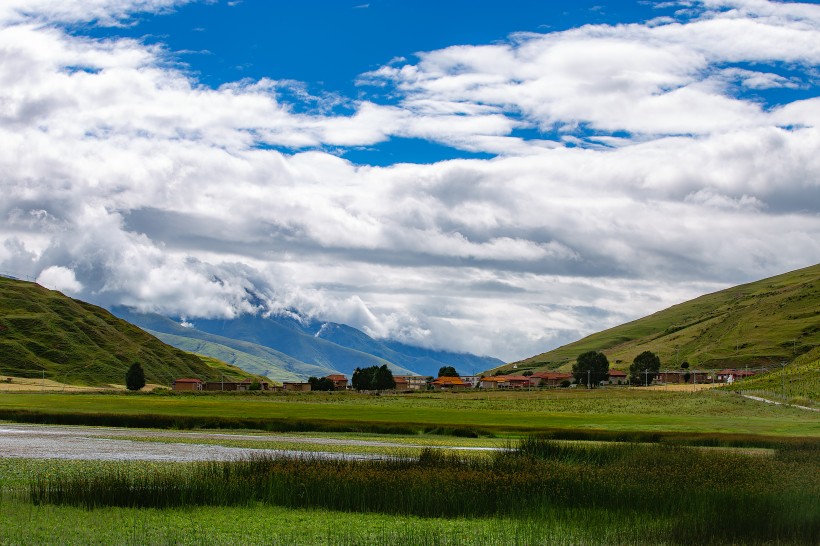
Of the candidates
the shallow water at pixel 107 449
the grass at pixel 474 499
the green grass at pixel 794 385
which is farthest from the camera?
the green grass at pixel 794 385

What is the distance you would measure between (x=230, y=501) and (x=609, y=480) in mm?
14762

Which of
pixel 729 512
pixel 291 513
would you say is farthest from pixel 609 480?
pixel 291 513

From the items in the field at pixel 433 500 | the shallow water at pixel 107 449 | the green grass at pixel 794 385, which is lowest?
the shallow water at pixel 107 449

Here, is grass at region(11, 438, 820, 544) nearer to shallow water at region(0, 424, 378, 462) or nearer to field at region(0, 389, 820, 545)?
field at region(0, 389, 820, 545)

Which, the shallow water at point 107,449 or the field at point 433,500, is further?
the shallow water at point 107,449

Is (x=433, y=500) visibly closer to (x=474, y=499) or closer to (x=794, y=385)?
(x=474, y=499)

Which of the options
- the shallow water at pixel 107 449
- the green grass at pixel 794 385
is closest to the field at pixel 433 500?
the shallow water at pixel 107 449

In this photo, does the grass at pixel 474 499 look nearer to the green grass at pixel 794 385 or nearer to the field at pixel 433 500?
the field at pixel 433 500

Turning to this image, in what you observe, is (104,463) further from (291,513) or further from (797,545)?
(797,545)

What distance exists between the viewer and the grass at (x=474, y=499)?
26.4 metres

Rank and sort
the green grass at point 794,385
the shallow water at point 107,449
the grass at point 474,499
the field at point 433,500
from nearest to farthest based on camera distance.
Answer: the field at point 433,500, the grass at point 474,499, the shallow water at point 107,449, the green grass at point 794,385

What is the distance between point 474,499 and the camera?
1238 inches

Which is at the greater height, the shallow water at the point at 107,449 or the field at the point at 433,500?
the field at the point at 433,500

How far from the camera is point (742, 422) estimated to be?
301 ft
